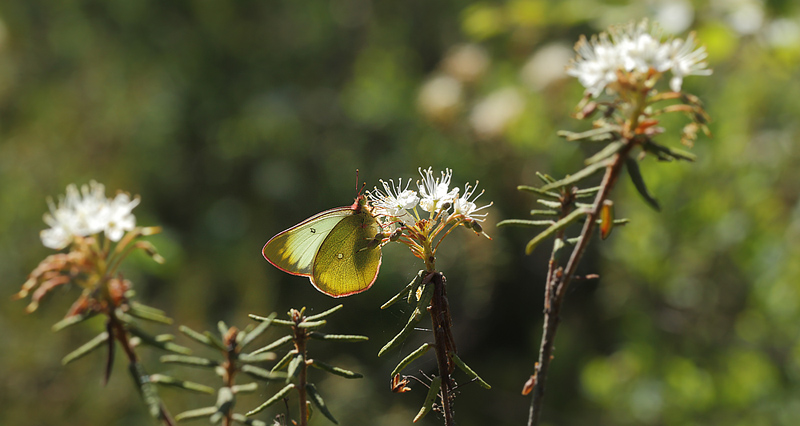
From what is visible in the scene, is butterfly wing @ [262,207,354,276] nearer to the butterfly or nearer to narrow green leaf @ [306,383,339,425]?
the butterfly

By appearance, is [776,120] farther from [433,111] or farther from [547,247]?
[433,111]

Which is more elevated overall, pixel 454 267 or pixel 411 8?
pixel 411 8

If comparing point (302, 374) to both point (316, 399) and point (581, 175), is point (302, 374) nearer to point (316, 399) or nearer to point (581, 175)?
point (316, 399)

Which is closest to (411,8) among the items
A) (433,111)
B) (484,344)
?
(433,111)

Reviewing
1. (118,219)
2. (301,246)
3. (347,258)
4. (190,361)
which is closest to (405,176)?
(301,246)

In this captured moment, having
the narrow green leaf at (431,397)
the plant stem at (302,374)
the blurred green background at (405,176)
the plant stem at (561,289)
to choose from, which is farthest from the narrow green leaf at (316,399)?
the blurred green background at (405,176)

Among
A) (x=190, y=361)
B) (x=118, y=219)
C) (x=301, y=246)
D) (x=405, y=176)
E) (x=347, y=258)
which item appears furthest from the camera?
(x=405, y=176)
